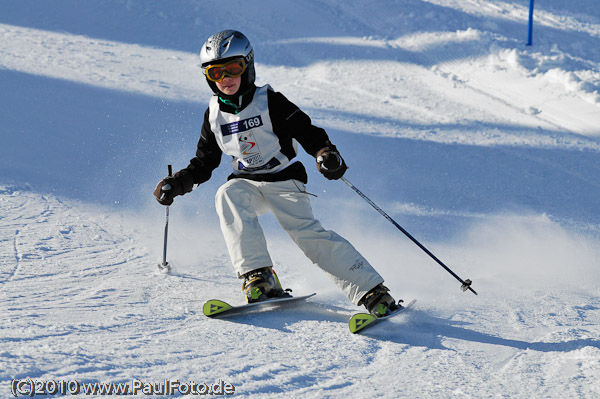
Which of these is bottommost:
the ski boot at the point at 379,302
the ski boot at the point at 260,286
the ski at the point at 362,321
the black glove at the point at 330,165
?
the ski at the point at 362,321

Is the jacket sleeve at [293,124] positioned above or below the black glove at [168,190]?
above

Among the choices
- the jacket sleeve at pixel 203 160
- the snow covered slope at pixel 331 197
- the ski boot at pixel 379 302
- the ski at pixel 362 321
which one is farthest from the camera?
the jacket sleeve at pixel 203 160

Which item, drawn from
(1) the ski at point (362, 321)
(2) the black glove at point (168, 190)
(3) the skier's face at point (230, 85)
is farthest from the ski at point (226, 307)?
(3) the skier's face at point (230, 85)

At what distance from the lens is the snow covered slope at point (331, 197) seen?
9.87 ft

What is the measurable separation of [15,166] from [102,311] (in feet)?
9.17

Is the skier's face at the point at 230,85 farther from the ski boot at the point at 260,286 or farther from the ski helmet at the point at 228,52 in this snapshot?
the ski boot at the point at 260,286

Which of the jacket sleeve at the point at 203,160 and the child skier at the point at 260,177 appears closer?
the child skier at the point at 260,177

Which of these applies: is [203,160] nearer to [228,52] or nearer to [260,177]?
[260,177]

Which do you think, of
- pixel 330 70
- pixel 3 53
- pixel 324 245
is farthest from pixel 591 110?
pixel 3 53

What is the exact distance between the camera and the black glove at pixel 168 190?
384cm

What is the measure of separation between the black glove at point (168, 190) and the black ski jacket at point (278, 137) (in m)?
0.04

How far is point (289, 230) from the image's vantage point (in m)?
3.89

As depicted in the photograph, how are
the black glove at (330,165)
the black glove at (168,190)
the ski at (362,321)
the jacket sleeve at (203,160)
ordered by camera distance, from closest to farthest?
the ski at (362,321)
the black glove at (330,165)
the black glove at (168,190)
the jacket sleeve at (203,160)

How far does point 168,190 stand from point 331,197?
7.62 feet
